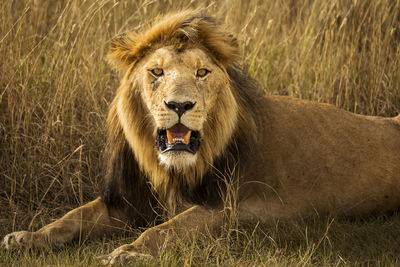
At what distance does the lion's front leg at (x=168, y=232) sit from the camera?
122 inches

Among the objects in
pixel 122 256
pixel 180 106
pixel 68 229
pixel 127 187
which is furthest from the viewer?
pixel 127 187

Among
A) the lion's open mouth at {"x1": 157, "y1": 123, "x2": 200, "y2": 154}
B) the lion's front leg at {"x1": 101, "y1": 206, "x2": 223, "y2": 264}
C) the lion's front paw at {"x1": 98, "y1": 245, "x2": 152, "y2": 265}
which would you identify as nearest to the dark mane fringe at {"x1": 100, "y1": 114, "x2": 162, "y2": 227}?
the lion's front leg at {"x1": 101, "y1": 206, "x2": 223, "y2": 264}

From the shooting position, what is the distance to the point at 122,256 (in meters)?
3.05

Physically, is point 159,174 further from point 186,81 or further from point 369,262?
point 369,262

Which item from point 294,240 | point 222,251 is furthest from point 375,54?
point 222,251

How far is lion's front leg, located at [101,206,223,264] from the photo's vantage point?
3.09 metres

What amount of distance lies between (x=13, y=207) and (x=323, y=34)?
3317 millimetres

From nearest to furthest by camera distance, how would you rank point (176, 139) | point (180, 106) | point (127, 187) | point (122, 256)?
point (122, 256), point (180, 106), point (176, 139), point (127, 187)

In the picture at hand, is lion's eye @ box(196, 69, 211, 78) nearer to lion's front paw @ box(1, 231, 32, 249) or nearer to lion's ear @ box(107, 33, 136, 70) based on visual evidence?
lion's ear @ box(107, 33, 136, 70)

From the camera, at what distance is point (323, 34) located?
19.4 feet

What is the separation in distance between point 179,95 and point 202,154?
44 centimetres

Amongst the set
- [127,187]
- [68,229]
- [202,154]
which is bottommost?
[68,229]

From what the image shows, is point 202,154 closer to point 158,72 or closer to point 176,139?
point 176,139

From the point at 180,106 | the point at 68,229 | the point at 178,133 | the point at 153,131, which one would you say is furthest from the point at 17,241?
the point at 180,106
